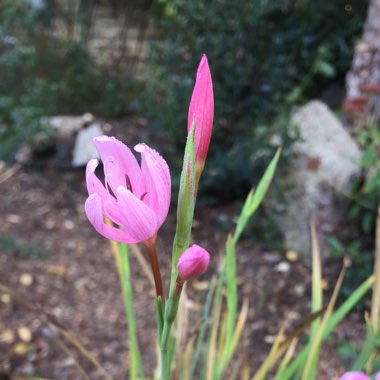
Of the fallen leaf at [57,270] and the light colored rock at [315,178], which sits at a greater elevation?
the light colored rock at [315,178]

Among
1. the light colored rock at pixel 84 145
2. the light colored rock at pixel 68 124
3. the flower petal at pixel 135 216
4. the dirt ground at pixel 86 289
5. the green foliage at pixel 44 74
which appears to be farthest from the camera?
the green foliage at pixel 44 74

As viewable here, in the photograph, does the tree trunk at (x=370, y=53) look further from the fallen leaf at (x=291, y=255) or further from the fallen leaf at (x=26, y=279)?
the fallen leaf at (x=26, y=279)

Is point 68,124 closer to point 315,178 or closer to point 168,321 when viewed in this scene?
point 315,178

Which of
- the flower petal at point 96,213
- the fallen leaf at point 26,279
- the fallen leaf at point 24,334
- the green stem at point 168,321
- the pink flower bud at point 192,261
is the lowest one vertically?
the fallen leaf at point 24,334

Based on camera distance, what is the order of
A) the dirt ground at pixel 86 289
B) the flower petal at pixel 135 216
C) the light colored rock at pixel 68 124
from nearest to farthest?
the flower petal at pixel 135 216
the dirt ground at pixel 86 289
the light colored rock at pixel 68 124

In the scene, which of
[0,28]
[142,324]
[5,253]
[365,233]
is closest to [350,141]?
[365,233]

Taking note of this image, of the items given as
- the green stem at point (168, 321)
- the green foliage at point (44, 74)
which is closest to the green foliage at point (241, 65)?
the green foliage at point (44, 74)
